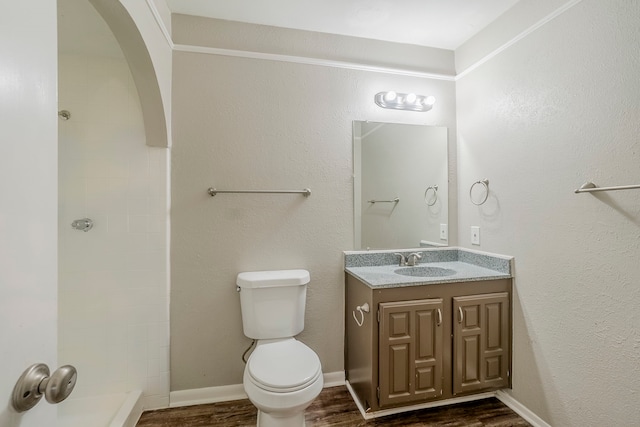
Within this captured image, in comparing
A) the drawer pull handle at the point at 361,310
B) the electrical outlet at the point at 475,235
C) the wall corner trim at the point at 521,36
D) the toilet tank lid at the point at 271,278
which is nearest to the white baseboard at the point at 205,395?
the toilet tank lid at the point at 271,278

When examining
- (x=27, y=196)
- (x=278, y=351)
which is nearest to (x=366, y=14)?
(x=27, y=196)

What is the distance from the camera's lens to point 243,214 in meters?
1.94

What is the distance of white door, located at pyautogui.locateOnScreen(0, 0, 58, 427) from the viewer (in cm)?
48

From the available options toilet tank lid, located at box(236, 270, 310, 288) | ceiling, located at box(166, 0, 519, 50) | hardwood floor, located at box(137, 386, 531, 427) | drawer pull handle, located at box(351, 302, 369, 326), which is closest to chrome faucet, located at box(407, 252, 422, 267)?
drawer pull handle, located at box(351, 302, 369, 326)

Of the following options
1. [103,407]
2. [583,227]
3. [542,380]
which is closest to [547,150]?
[583,227]

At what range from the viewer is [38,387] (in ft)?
1.69

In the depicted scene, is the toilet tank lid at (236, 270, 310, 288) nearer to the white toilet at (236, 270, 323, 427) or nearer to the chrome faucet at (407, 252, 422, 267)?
the white toilet at (236, 270, 323, 427)

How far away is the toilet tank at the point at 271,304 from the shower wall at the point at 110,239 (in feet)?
1.70

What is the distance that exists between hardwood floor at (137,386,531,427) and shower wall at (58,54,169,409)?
0.52 ft

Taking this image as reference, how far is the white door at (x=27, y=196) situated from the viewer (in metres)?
0.48

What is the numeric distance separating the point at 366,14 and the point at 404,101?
613 mm

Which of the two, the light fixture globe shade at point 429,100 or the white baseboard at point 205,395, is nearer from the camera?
the white baseboard at point 205,395

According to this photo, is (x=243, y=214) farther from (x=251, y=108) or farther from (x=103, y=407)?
(x=103, y=407)

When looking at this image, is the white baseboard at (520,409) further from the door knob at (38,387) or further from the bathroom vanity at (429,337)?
the door knob at (38,387)
